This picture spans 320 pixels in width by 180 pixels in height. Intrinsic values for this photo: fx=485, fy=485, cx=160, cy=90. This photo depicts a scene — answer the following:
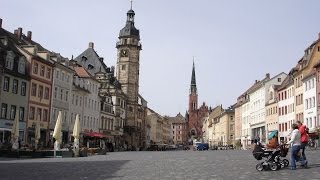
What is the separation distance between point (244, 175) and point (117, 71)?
95904 mm

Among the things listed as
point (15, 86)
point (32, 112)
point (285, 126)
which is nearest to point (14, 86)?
point (15, 86)

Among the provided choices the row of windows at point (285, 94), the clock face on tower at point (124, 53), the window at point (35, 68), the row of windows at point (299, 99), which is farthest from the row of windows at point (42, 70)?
the clock face on tower at point (124, 53)

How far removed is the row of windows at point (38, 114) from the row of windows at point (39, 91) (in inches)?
63.8

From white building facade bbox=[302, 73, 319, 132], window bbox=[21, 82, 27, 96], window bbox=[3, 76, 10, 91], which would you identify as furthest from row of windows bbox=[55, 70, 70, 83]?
white building facade bbox=[302, 73, 319, 132]

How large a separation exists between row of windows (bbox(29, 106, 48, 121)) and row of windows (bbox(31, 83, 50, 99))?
162 centimetres

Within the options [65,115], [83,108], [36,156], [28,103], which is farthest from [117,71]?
[36,156]

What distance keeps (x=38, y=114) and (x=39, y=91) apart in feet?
9.21

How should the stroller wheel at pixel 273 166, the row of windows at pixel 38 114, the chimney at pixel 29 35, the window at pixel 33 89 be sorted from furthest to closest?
the chimney at pixel 29 35 < the window at pixel 33 89 < the row of windows at pixel 38 114 < the stroller wheel at pixel 273 166

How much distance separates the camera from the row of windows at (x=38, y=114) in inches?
2233

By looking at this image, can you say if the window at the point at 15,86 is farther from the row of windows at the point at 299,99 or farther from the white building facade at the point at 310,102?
the row of windows at the point at 299,99

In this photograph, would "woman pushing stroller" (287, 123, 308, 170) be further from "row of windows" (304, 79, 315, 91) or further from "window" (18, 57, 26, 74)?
"row of windows" (304, 79, 315, 91)

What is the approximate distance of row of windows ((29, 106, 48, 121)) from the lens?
56.7 metres

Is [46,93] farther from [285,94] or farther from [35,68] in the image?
[285,94]

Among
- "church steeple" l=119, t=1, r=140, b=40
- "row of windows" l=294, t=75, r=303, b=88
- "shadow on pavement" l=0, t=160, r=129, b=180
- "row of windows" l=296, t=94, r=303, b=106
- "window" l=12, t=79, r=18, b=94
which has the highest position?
"church steeple" l=119, t=1, r=140, b=40
